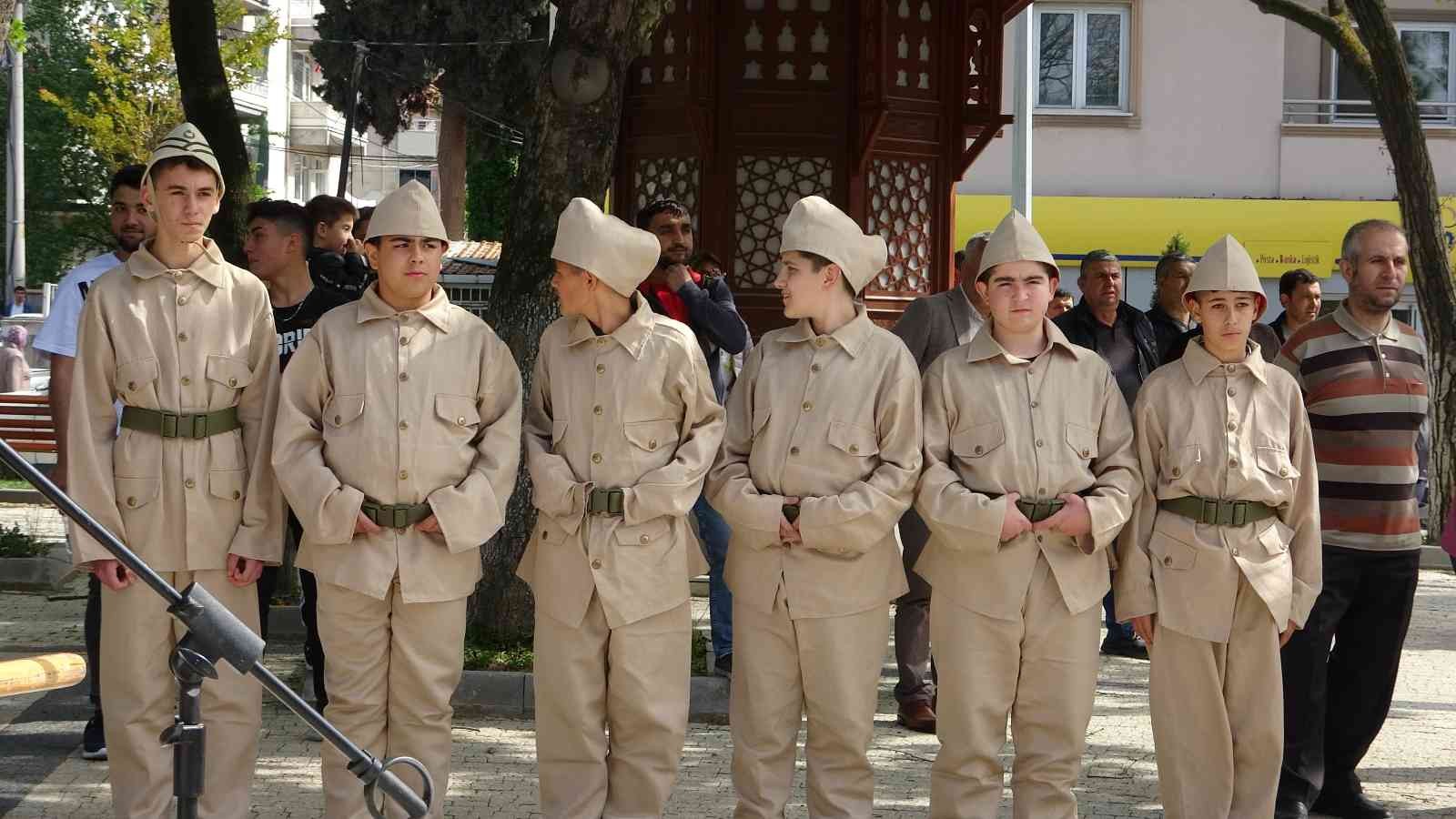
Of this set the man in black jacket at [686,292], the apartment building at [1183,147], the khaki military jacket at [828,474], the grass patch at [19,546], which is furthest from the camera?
the apartment building at [1183,147]

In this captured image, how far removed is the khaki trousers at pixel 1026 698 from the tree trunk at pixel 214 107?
17.5 ft

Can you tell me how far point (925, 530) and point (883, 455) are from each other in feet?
5.52

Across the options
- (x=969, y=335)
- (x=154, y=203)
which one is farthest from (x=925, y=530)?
(x=154, y=203)

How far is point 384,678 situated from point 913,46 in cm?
573

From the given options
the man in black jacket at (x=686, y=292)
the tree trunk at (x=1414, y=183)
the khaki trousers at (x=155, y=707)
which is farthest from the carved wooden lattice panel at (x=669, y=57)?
the khaki trousers at (x=155, y=707)

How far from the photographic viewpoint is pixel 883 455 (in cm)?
527

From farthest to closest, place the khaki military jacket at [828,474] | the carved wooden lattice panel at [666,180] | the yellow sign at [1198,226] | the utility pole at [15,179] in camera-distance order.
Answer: the utility pole at [15,179], the yellow sign at [1198,226], the carved wooden lattice panel at [666,180], the khaki military jacket at [828,474]

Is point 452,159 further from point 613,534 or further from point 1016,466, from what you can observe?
point 1016,466

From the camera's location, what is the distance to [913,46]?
9.63m

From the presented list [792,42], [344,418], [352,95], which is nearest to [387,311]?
[344,418]

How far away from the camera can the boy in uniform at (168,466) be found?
509 centimetres

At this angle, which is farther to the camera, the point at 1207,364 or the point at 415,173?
the point at 415,173

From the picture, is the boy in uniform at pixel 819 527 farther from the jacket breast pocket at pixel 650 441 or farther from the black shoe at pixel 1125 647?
the black shoe at pixel 1125 647

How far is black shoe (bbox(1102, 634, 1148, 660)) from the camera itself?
345 inches
